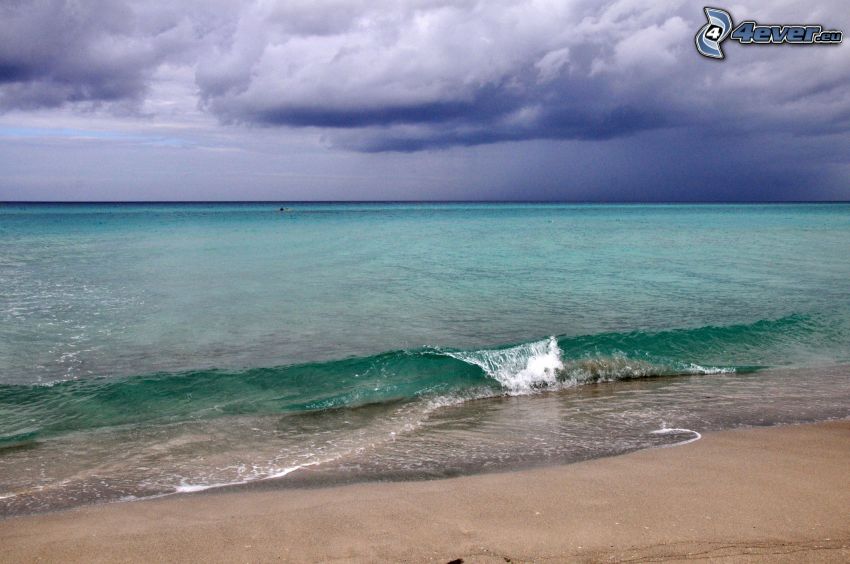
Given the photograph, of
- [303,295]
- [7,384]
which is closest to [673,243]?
[303,295]

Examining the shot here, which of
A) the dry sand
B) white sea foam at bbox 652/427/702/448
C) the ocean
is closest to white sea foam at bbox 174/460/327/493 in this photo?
the ocean

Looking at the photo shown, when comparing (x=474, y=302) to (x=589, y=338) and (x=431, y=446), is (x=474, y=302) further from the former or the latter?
(x=431, y=446)

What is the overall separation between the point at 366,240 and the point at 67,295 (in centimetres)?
2502

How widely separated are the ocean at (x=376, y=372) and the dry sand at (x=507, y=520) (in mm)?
644

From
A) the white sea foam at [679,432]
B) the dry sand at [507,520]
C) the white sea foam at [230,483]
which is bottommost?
the white sea foam at [230,483]

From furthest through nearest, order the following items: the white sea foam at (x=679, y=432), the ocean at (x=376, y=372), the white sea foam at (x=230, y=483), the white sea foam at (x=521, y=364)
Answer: the white sea foam at (x=521, y=364) → the white sea foam at (x=679, y=432) → the ocean at (x=376, y=372) → the white sea foam at (x=230, y=483)

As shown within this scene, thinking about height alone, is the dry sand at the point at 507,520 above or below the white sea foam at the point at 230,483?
above

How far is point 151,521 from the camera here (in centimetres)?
545

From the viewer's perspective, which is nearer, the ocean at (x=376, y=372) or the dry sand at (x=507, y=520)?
the dry sand at (x=507, y=520)

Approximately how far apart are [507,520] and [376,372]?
5.96 meters

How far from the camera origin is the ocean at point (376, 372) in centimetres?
723

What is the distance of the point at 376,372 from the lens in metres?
10.9

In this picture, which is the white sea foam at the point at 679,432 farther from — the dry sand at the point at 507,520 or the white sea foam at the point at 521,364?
the white sea foam at the point at 521,364

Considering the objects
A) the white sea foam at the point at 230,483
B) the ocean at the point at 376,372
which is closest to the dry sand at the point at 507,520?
the white sea foam at the point at 230,483
